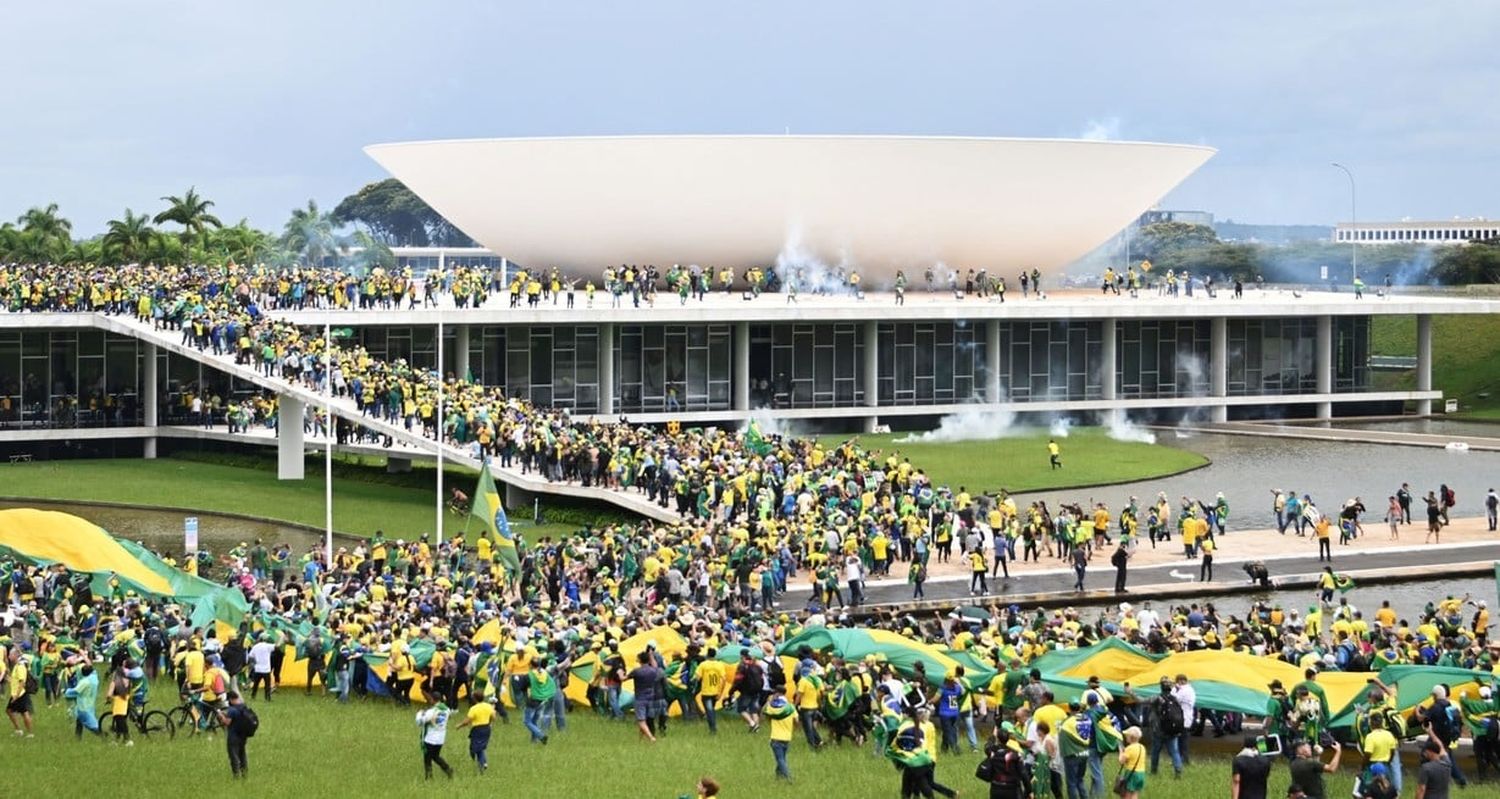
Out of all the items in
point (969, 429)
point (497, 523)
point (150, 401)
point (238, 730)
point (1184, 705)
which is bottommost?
point (238, 730)

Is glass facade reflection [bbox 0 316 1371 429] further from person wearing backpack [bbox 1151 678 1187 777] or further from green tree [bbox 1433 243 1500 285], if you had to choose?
green tree [bbox 1433 243 1500 285]

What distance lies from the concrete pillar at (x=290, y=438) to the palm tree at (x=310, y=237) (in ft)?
229

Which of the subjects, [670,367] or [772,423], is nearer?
[670,367]

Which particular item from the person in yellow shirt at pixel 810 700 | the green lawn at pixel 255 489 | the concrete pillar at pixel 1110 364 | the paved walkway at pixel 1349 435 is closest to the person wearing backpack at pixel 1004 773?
the person in yellow shirt at pixel 810 700

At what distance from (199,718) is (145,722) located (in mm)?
515

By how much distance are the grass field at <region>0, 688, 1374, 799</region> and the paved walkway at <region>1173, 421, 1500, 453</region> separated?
115 feet

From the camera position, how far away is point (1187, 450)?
52438mm

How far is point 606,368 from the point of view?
5669 centimetres

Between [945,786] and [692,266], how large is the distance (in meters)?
43.6

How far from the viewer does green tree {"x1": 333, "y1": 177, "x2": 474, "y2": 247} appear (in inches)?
6284

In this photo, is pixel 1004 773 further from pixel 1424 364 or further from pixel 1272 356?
pixel 1424 364

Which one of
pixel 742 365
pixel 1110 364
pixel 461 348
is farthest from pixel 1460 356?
pixel 461 348

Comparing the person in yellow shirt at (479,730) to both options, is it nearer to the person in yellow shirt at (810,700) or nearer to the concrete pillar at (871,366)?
the person in yellow shirt at (810,700)

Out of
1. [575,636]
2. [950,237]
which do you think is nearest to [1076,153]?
[950,237]
